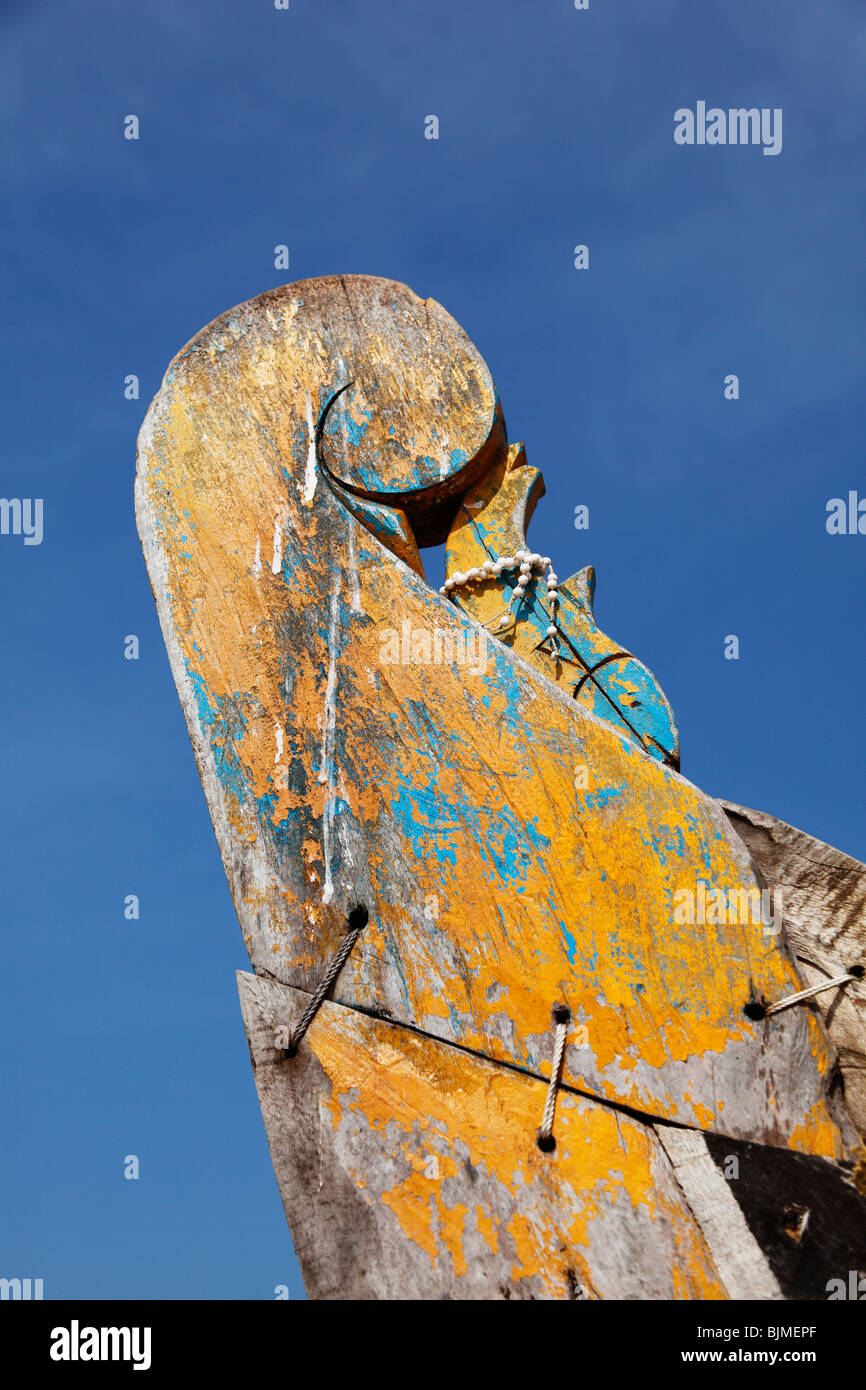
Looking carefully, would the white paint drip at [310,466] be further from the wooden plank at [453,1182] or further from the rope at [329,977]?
the wooden plank at [453,1182]

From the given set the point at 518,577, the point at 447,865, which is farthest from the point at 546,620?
the point at 447,865

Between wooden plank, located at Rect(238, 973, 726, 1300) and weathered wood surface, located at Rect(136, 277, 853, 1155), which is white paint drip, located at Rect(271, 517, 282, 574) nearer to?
weathered wood surface, located at Rect(136, 277, 853, 1155)

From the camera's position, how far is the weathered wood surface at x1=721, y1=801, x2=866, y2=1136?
9.86 feet

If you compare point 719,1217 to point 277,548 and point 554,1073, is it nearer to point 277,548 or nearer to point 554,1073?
point 554,1073

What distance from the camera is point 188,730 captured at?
3623mm

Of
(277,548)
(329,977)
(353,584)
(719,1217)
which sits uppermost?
(277,548)

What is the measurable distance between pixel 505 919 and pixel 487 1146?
57 cm

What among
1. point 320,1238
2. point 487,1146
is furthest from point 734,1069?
point 320,1238

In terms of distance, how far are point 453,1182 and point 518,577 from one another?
1910 millimetres

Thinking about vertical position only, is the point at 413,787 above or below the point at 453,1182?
above

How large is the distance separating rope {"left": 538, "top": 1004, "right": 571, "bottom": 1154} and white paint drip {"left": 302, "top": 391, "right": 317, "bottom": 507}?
175 cm

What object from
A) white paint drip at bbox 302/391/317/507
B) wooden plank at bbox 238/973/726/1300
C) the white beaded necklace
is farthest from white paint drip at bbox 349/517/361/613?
wooden plank at bbox 238/973/726/1300

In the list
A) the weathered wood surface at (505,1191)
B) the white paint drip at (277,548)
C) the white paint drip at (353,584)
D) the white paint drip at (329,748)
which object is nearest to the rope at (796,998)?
the weathered wood surface at (505,1191)

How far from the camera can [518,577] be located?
392 centimetres
